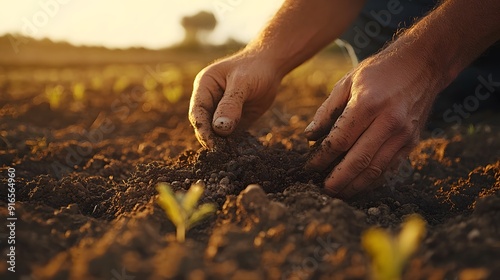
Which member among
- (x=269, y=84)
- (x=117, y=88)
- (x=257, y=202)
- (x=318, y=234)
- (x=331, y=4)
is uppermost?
(x=117, y=88)

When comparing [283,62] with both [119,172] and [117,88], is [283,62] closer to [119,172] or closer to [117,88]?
[119,172]

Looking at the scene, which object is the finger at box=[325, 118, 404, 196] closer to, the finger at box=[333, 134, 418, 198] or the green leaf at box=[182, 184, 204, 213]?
the finger at box=[333, 134, 418, 198]

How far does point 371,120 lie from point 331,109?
0.62 feet

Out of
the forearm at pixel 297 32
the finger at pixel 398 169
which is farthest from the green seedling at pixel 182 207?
the forearm at pixel 297 32

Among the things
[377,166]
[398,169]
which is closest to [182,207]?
[377,166]

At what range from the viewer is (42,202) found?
7.02 feet

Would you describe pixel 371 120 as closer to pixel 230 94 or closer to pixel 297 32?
pixel 230 94

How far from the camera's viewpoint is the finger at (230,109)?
233cm

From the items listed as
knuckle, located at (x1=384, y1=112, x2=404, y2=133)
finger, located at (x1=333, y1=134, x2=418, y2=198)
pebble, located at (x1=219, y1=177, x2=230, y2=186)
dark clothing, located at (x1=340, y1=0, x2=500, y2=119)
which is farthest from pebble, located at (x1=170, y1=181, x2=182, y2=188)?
dark clothing, located at (x1=340, y1=0, x2=500, y2=119)

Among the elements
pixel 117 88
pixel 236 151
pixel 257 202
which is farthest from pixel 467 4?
pixel 117 88

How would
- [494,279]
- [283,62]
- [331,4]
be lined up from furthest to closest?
1. [331,4]
2. [283,62]
3. [494,279]

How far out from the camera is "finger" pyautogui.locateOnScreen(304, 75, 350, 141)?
2160 mm

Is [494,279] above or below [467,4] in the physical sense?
below

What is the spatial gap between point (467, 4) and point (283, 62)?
1134mm
